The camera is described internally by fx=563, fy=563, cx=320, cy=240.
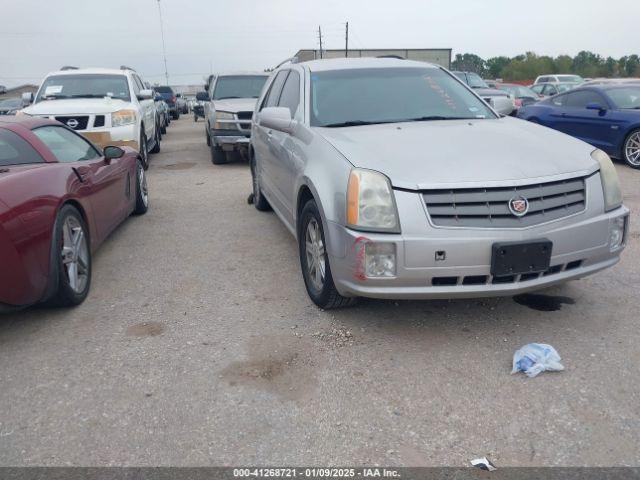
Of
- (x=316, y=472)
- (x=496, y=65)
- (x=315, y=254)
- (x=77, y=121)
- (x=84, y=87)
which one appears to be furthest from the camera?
(x=496, y=65)

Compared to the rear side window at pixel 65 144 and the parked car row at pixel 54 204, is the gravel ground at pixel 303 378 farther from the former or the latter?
the rear side window at pixel 65 144

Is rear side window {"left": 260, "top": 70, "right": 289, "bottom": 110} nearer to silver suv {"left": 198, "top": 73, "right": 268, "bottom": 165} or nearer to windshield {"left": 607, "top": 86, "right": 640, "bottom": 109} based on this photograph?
silver suv {"left": 198, "top": 73, "right": 268, "bottom": 165}

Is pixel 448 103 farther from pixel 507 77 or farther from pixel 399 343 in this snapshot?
pixel 507 77

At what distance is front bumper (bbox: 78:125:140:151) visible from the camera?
8852 millimetres

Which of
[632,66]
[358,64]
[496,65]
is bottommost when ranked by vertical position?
[358,64]

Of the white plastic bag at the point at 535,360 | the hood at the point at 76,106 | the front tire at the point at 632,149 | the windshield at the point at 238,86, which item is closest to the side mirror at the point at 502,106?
the white plastic bag at the point at 535,360

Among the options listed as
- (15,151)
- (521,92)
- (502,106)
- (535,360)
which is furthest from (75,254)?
(521,92)

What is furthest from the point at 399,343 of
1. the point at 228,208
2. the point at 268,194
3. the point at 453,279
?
the point at 228,208

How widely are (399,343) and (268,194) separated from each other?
9.56 feet

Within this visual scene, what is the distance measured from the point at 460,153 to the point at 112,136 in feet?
22.9

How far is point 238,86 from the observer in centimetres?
1237

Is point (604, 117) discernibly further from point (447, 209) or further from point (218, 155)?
point (447, 209)

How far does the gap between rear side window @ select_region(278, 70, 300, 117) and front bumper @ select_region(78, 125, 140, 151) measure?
177 inches

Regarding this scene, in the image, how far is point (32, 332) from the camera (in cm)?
370
